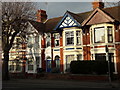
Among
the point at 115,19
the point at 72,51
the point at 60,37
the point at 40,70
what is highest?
the point at 115,19

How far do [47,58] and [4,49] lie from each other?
318 inches

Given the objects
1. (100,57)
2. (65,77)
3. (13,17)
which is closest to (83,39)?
(100,57)

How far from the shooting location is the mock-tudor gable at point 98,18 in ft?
77.0

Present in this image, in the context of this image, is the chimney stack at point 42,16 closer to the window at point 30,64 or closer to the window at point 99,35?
the window at point 30,64

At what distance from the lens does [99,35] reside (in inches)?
966

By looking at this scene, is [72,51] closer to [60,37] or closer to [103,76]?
[60,37]

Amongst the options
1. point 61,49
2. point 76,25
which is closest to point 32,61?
point 61,49

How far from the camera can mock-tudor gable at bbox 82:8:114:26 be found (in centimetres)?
2346

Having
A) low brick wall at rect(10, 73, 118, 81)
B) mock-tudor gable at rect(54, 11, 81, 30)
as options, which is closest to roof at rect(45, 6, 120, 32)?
mock-tudor gable at rect(54, 11, 81, 30)

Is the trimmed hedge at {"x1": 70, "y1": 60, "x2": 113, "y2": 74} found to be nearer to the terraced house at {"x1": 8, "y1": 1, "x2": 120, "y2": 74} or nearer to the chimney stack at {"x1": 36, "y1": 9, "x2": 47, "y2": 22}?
the terraced house at {"x1": 8, "y1": 1, "x2": 120, "y2": 74}

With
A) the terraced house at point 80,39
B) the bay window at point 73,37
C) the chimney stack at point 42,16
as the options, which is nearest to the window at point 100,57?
the terraced house at point 80,39

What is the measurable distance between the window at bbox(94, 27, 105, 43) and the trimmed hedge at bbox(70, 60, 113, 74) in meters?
3.66

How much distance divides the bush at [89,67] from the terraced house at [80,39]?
1607 millimetres

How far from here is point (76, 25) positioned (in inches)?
1024
